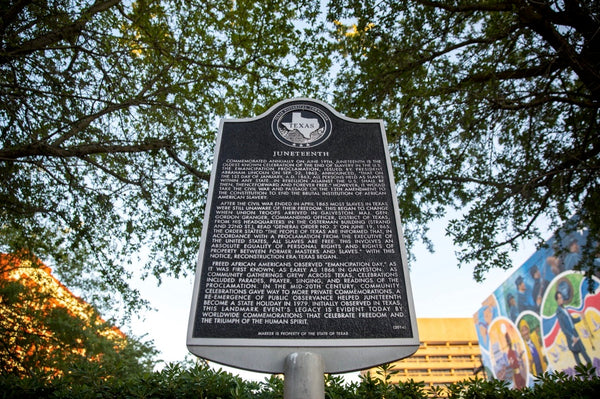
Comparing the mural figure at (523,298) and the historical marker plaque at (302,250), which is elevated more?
the mural figure at (523,298)

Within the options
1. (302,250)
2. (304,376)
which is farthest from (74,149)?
(304,376)

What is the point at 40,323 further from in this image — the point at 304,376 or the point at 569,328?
the point at 569,328

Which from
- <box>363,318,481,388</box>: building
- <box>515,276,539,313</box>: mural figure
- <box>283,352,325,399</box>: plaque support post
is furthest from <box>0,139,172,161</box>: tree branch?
<box>363,318,481,388</box>: building

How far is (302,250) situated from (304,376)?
51.2 inches

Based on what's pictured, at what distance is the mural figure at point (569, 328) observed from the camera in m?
27.4

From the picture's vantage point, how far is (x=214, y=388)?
14.8ft

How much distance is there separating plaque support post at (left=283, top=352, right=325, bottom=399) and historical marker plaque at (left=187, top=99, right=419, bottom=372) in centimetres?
12

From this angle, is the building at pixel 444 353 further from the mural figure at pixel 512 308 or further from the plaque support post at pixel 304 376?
the plaque support post at pixel 304 376

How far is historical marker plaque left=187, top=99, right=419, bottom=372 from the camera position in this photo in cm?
372

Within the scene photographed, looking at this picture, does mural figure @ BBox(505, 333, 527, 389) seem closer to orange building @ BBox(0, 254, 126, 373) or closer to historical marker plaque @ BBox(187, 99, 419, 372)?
orange building @ BBox(0, 254, 126, 373)

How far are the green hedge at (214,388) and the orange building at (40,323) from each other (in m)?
11.0

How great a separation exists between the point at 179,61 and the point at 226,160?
6007 millimetres

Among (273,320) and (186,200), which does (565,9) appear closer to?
(273,320)

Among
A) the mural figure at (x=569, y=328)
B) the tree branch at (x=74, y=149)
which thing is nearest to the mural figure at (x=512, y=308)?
the mural figure at (x=569, y=328)
